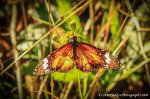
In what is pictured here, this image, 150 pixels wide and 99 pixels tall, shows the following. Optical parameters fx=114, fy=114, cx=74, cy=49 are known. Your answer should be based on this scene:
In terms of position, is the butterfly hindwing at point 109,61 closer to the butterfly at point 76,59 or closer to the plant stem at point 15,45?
the butterfly at point 76,59

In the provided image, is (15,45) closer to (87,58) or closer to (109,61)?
(87,58)

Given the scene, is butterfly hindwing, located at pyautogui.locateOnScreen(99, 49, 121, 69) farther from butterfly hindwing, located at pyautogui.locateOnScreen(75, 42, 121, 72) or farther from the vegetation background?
the vegetation background

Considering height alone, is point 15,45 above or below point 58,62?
above

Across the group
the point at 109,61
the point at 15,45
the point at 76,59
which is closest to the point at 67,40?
the point at 76,59

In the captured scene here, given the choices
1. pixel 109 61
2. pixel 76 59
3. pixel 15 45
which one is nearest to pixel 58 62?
pixel 76 59

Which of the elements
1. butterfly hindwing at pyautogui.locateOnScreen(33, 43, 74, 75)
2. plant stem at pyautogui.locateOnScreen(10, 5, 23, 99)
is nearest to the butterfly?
butterfly hindwing at pyautogui.locateOnScreen(33, 43, 74, 75)

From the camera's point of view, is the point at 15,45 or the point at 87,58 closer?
the point at 87,58

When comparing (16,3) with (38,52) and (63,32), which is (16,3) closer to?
(38,52)

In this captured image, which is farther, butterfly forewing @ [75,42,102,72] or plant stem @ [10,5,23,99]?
plant stem @ [10,5,23,99]
